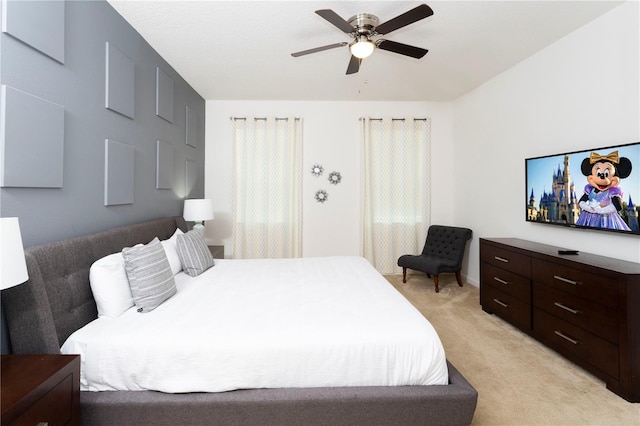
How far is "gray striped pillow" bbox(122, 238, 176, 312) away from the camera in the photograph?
1837 mm

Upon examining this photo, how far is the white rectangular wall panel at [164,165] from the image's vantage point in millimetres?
3055

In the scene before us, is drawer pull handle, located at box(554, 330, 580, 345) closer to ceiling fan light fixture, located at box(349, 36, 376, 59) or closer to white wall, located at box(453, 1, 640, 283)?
white wall, located at box(453, 1, 640, 283)

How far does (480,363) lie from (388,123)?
3598mm

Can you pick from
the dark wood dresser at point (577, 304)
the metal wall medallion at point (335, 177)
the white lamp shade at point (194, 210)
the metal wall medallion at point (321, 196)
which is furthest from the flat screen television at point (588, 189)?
the white lamp shade at point (194, 210)

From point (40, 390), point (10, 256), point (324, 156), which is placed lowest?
point (40, 390)

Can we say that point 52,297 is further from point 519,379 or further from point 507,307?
point 507,307

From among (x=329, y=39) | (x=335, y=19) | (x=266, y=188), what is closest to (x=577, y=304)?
(x=335, y=19)

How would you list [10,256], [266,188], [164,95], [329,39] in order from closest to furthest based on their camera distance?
1. [10,256]
2. [329,39]
3. [164,95]
4. [266,188]

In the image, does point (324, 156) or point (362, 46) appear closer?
point (362, 46)

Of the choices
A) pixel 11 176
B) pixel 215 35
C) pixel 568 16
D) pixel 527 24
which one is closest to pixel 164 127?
pixel 215 35

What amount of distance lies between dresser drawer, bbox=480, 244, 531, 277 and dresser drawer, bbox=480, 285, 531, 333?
0.91 ft

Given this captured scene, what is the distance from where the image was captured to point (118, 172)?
236 centimetres

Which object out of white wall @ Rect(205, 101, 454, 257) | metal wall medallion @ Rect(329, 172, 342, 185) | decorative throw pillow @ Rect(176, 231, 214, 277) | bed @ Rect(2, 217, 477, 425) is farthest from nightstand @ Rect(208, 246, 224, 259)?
bed @ Rect(2, 217, 477, 425)

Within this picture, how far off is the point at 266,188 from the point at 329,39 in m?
2.45
